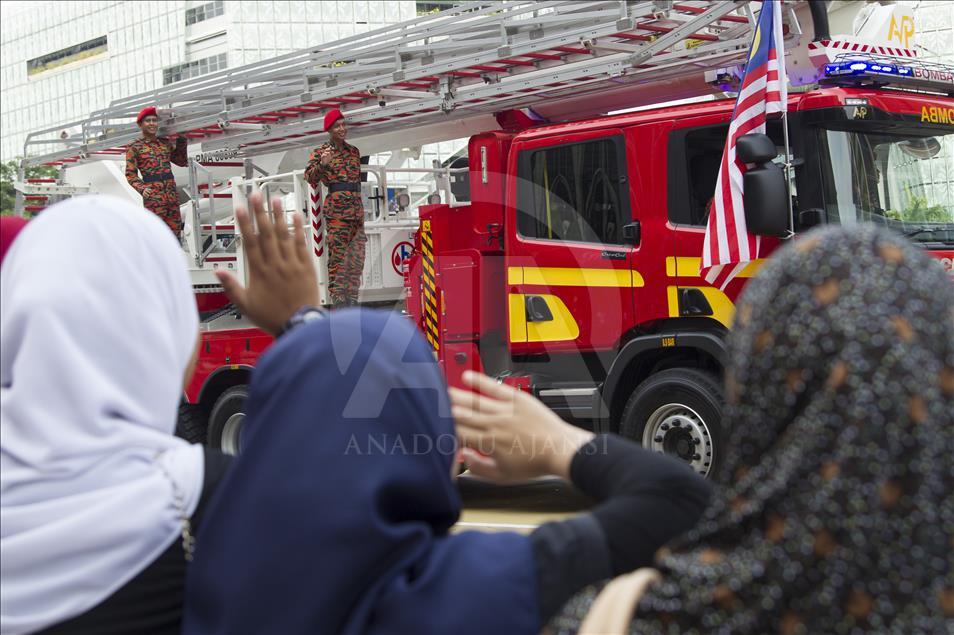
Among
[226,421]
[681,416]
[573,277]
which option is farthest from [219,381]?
[681,416]

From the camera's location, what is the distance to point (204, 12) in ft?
214

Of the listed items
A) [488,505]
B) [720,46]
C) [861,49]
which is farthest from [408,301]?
[861,49]

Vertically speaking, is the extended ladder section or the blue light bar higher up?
the extended ladder section

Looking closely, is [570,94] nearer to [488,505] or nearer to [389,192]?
[389,192]

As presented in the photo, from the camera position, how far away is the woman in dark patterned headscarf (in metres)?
1.19

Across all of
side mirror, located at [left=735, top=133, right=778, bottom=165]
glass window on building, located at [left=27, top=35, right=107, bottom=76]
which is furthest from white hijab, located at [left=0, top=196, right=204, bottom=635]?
glass window on building, located at [left=27, top=35, right=107, bottom=76]

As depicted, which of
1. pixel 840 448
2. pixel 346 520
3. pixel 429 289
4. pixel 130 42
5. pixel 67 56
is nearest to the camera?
pixel 840 448

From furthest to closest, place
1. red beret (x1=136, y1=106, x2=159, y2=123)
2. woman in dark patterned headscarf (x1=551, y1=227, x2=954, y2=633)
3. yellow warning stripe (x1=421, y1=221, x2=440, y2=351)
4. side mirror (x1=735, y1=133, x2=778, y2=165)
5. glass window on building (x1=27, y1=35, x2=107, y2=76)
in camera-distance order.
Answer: glass window on building (x1=27, y1=35, x2=107, y2=76) < red beret (x1=136, y1=106, x2=159, y2=123) < yellow warning stripe (x1=421, y1=221, x2=440, y2=351) < side mirror (x1=735, y1=133, x2=778, y2=165) < woman in dark patterned headscarf (x1=551, y1=227, x2=954, y2=633)

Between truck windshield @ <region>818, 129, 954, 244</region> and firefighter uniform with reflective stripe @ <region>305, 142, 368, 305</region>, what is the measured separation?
3.87 metres

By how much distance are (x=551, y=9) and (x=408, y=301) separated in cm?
239

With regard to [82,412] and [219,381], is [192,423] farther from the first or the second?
[82,412]

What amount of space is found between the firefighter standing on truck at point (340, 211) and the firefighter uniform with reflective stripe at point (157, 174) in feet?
5.96

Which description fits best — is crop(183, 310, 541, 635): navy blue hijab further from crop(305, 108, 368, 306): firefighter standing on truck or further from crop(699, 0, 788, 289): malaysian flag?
crop(305, 108, 368, 306): firefighter standing on truck

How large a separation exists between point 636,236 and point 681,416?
1187 millimetres
